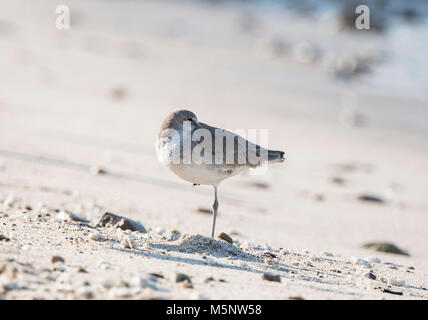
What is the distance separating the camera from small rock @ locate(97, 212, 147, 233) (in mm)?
6242

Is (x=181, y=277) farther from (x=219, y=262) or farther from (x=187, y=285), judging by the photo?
(x=219, y=262)

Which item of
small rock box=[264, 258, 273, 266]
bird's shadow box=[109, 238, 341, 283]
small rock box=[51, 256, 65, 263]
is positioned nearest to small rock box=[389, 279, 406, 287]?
bird's shadow box=[109, 238, 341, 283]

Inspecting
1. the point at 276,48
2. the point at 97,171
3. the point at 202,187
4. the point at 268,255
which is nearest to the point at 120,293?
the point at 268,255

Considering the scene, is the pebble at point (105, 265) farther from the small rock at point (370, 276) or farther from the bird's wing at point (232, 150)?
the small rock at point (370, 276)

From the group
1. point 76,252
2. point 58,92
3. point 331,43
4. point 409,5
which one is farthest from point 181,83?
point 409,5

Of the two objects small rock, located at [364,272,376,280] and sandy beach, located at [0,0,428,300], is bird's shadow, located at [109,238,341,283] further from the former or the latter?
small rock, located at [364,272,376,280]

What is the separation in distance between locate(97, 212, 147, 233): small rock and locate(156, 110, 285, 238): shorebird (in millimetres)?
621

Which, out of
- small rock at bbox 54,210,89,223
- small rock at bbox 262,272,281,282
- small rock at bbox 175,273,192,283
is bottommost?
small rock at bbox 262,272,281,282

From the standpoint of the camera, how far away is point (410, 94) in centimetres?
1606

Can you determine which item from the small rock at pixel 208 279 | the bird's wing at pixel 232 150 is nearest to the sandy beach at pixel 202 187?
the small rock at pixel 208 279

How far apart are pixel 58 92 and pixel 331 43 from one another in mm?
11529

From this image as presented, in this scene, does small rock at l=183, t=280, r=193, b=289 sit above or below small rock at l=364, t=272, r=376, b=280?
above

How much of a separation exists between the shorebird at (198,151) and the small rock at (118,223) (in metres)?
0.62
